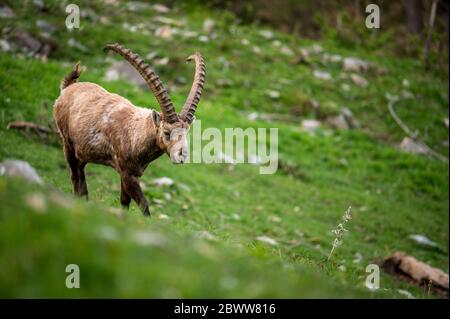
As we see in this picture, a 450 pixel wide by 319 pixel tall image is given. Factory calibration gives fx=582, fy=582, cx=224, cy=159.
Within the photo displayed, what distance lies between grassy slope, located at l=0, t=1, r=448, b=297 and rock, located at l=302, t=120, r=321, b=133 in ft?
1.33

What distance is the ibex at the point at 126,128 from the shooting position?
768 centimetres

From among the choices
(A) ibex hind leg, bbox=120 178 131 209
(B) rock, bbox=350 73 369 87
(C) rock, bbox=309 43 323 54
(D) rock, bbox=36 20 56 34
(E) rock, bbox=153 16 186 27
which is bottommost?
(B) rock, bbox=350 73 369 87

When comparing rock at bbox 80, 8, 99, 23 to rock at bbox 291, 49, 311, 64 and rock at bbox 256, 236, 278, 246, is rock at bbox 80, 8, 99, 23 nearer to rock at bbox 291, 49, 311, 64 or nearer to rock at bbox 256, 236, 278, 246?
rock at bbox 291, 49, 311, 64

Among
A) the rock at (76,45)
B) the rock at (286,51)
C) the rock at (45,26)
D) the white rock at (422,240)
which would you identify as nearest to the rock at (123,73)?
the rock at (76,45)

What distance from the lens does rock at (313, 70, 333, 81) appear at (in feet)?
71.0

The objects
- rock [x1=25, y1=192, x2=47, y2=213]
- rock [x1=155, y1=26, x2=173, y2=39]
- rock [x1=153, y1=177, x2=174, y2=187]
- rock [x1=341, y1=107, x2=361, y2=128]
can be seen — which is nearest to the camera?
rock [x1=25, y1=192, x2=47, y2=213]

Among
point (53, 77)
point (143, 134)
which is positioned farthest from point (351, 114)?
point (143, 134)

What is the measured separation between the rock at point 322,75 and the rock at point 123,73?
744 cm

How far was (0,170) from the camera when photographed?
28.3 ft

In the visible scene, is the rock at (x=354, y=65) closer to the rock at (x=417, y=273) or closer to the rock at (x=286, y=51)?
the rock at (x=286, y=51)

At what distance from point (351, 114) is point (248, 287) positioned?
1709 centimetres

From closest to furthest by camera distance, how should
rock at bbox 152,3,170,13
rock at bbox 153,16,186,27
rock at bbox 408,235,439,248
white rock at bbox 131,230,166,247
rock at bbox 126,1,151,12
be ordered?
white rock at bbox 131,230,166,247, rock at bbox 408,235,439,248, rock at bbox 153,16,186,27, rock at bbox 126,1,151,12, rock at bbox 152,3,170,13

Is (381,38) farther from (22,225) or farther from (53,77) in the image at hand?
(22,225)

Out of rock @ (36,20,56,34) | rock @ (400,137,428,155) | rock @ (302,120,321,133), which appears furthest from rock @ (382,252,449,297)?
rock @ (36,20,56,34)
